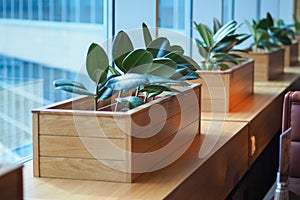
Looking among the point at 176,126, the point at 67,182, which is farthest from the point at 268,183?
the point at 67,182

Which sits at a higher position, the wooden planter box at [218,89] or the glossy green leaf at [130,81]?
the glossy green leaf at [130,81]

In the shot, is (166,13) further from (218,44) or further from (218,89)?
(218,89)

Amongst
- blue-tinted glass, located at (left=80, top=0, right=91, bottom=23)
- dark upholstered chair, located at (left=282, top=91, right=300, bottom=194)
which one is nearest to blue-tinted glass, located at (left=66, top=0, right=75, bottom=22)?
blue-tinted glass, located at (left=80, top=0, right=91, bottom=23)

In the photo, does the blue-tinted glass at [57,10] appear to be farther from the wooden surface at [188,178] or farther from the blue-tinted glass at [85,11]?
the wooden surface at [188,178]

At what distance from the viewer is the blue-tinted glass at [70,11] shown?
274cm

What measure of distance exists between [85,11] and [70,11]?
195mm

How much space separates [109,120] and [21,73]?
1.43 ft

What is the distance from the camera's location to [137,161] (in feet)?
7.38

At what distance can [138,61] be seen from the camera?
236 centimetres

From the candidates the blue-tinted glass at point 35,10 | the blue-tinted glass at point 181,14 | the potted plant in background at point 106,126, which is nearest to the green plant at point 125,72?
the potted plant in background at point 106,126

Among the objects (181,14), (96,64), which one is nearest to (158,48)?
(96,64)

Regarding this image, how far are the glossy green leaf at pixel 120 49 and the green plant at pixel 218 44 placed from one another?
1.39 meters

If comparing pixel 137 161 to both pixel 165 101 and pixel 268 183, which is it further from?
pixel 268 183

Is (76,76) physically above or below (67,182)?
above
